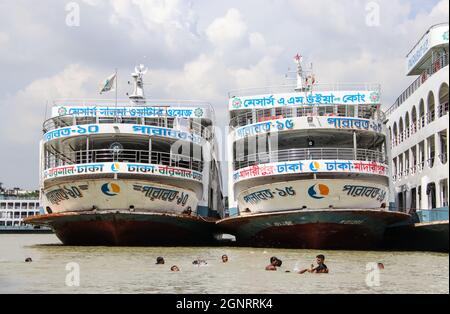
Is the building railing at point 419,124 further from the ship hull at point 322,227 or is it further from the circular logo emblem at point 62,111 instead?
the circular logo emblem at point 62,111

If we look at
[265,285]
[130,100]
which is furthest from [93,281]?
[130,100]

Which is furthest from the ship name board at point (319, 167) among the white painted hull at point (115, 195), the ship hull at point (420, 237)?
the white painted hull at point (115, 195)

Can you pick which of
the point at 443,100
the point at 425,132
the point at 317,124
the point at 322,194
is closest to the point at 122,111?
the point at 317,124

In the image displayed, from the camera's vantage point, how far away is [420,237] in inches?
1009

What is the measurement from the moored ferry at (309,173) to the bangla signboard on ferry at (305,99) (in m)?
0.05

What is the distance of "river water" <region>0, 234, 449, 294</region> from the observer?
12.6 metres

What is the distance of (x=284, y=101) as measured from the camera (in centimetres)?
2855

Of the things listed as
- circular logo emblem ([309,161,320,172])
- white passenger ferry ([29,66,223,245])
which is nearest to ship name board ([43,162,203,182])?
white passenger ferry ([29,66,223,245])

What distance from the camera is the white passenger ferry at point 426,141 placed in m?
24.5

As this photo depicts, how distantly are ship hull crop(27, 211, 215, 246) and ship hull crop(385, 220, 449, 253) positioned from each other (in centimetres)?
918

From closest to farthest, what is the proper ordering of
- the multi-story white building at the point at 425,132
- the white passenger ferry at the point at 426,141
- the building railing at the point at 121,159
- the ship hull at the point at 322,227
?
the ship hull at the point at 322,227, the white passenger ferry at the point at 426,141, the multi-story white building at the point at 425,132, the building railing at the point at 121,159
